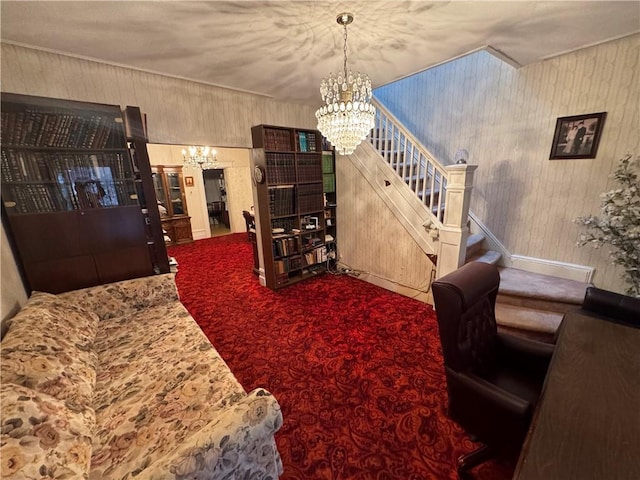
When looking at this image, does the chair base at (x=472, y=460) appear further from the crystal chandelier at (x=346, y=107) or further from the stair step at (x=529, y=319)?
the crystal chandelier at (x=346, y=107)

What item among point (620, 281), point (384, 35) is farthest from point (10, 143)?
point (620, 281)

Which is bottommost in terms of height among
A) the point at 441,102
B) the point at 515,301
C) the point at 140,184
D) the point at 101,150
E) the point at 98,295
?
the point at 515,301

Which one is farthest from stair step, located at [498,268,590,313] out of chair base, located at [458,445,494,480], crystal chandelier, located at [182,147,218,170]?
crystal chandelier, located at [182,147,218,170]

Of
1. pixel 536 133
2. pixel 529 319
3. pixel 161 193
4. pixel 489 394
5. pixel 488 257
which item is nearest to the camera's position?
pixel 489 394

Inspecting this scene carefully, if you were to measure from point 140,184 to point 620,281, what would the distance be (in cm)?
497

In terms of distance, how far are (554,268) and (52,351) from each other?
4471 millimetres

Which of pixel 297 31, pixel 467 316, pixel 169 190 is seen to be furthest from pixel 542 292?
pixel 169 190

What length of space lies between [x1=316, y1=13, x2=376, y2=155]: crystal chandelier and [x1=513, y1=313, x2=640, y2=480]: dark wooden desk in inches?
71.9

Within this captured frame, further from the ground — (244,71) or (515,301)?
(244,71)

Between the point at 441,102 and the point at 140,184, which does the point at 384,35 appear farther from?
the point at 140,184

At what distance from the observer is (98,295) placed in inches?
85.7

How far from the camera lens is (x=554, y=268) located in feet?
9.46

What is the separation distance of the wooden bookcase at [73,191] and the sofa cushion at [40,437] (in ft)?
4.84

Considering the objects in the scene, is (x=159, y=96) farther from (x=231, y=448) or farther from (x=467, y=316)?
(x=467, y=316)
